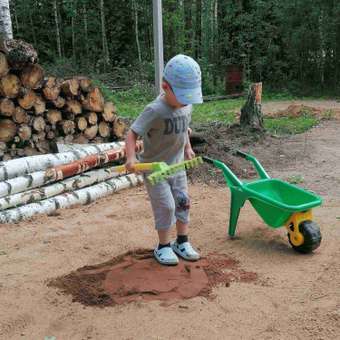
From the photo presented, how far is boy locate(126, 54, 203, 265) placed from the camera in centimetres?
317

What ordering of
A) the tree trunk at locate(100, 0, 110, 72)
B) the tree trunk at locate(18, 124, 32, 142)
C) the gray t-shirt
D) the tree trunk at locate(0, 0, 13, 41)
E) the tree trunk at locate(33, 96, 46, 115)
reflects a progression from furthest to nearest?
the tree trunk at locate(100, 0, 110, 72) → the tree trunk at locate(0, 0, 13, 41) → the tree trunk at locate(33, 96, 46, 115) → the tree trunk at locate(18, 124, 32, 142) → the gray t-shirt

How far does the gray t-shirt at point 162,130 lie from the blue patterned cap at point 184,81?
0.18m

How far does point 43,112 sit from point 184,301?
3656 millimetres

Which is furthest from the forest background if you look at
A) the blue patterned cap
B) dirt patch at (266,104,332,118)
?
the blue patterned cap

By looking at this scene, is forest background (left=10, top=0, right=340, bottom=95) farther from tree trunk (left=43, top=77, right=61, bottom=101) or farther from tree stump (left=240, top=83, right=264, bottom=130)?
tree trunk (left=43, top=77, right=61, bottom=101)

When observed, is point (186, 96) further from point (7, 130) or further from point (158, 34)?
point (158, 34)

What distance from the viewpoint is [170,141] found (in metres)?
3.39

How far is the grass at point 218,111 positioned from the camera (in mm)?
9156

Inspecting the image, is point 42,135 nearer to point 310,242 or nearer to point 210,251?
point 210,251

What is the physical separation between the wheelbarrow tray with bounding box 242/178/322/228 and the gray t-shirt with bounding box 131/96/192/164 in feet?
2.47

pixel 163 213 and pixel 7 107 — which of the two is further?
pixel 7 107

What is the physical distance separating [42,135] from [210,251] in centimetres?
296

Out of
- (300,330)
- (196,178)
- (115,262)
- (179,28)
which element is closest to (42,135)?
(196,178)

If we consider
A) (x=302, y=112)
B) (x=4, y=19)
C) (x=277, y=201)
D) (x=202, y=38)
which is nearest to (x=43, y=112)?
(x=4, y=19)
